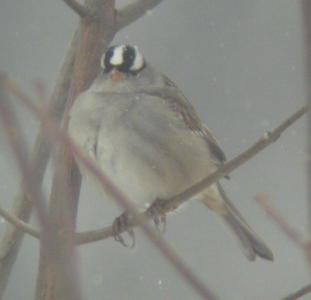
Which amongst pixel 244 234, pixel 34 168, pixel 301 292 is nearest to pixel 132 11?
pixel 34 168

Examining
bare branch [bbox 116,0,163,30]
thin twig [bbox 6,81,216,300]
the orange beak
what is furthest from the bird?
thin twig [bbox 6,81,216,300]

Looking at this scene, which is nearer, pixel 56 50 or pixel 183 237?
pixel 183 237

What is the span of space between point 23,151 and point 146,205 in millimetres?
2201

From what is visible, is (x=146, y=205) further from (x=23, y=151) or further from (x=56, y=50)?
(x=56, y=50)

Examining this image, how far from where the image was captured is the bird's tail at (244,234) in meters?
3.18

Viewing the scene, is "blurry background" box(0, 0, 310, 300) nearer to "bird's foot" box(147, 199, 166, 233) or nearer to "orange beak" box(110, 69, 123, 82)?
"orange beak" box(110, 69, 123, 82)

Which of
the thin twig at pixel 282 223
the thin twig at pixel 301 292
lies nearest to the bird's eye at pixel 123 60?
the thin twig at pixel 301 292

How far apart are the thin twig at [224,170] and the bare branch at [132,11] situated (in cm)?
65

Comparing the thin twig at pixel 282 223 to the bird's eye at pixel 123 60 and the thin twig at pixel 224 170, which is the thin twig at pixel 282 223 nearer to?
the thin twig at pixel 224 170

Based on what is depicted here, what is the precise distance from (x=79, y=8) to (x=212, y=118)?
429 cm

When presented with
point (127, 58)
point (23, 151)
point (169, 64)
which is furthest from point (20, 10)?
point (23, 151)

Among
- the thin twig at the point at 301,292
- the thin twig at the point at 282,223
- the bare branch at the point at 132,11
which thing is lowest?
the thin twig at the point at 301,292

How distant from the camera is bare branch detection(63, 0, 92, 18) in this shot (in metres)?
2.69

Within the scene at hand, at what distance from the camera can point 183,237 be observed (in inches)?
243
